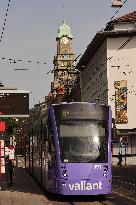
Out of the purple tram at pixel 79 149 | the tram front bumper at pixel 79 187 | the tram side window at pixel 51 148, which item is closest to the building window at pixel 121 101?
the purple tram at pixel 79 149

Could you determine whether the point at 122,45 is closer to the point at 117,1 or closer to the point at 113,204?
the point at 117,1

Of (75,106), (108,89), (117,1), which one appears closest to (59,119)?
(75,106)

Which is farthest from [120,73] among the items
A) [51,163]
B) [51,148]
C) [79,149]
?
[79,149]

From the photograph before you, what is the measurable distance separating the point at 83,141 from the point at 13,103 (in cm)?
924

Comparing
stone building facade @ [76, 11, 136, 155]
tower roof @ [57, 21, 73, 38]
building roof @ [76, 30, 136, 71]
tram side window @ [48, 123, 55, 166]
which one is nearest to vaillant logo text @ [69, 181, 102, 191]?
tram side window @ [48, 123, 55, 166]

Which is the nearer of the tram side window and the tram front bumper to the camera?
the tram front bumper

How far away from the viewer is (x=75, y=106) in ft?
65.6

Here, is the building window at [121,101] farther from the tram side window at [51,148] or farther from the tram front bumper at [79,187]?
the tram front bumper at [79,187]

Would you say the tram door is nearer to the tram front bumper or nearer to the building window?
the tram front bumper

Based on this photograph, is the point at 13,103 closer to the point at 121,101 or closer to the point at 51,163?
the point at 51,163

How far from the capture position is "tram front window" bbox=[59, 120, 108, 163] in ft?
63.1

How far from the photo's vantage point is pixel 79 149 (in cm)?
1930

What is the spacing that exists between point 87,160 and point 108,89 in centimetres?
5146

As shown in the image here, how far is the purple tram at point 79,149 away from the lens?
1888cm
